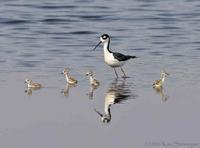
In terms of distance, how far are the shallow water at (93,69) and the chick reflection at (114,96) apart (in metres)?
0.03

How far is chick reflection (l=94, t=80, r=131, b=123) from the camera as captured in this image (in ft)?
54.7

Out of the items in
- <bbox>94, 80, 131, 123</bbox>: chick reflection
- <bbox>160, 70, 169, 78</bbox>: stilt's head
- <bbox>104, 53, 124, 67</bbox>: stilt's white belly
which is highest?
<bbox>104, 53, 124, 67</bbox>: stilt's white belly

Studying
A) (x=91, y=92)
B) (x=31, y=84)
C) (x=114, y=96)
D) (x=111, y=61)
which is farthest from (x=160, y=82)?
(x=111, y=61)

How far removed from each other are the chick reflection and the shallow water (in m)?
0.03

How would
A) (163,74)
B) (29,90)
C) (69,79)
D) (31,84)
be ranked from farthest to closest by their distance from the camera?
(163,74) < (69,79) < (31,84) < (29,90)

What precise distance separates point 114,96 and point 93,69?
12.4 ft

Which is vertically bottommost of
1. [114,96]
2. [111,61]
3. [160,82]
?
[114,96]

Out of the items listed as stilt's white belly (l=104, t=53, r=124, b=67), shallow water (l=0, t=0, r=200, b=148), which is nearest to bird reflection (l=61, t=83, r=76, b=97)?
shallow water (l=0, t=0, r=200, b=148)

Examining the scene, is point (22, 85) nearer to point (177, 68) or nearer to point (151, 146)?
point (177, 68)

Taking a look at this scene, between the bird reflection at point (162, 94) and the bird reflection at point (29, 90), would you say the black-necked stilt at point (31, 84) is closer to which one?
the bird reflection at point (29, 90)

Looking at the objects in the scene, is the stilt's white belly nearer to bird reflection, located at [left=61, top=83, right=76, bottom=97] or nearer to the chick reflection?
the chick reflection

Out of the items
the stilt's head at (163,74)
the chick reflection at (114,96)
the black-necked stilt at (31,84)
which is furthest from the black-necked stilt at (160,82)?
the black-necked stilt at (31,84)

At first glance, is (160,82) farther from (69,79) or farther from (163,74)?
(69,79)

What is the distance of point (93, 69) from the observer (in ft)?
74.5
